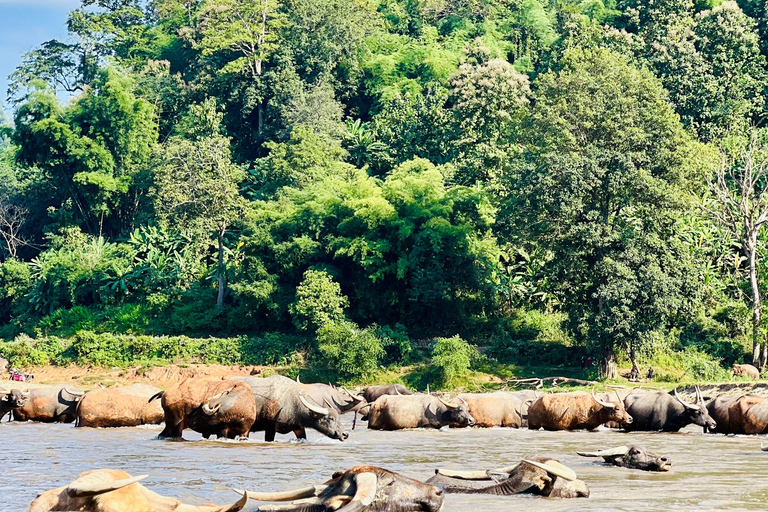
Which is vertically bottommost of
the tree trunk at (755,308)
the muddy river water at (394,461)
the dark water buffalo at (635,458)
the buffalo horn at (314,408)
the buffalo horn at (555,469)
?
the muddy river water at (394,461)

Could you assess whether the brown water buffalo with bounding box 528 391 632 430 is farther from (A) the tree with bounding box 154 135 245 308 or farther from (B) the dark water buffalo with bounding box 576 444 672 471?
(A) the tree with bounding box 154 135 245 308

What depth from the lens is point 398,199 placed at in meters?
41.5

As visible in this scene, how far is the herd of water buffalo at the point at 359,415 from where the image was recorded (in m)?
8.75

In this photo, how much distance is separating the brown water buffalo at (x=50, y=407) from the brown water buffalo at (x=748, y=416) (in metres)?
14.5

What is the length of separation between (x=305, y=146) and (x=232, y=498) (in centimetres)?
3865

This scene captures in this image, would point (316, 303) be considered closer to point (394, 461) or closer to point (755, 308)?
point (755, 308)

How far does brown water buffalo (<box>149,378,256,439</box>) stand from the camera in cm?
1727

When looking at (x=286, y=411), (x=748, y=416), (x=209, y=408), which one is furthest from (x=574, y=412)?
(x=209, y=408)

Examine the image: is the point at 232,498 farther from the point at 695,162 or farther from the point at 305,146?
the point at 305,146

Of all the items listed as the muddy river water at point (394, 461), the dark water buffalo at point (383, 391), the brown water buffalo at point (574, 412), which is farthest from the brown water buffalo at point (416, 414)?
the dark water buffalo at point (383, 391)

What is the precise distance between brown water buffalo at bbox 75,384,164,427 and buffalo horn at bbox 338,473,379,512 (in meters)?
13.3

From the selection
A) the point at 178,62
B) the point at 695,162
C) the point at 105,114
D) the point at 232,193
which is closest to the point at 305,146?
the point at 232,193

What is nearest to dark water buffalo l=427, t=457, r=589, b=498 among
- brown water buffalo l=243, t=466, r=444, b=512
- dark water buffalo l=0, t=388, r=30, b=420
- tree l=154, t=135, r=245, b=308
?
brown water buffalo l=243, t=466, r=444, b=512

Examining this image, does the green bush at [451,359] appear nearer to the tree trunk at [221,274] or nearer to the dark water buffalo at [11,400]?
the tree trunk at [221,274]
